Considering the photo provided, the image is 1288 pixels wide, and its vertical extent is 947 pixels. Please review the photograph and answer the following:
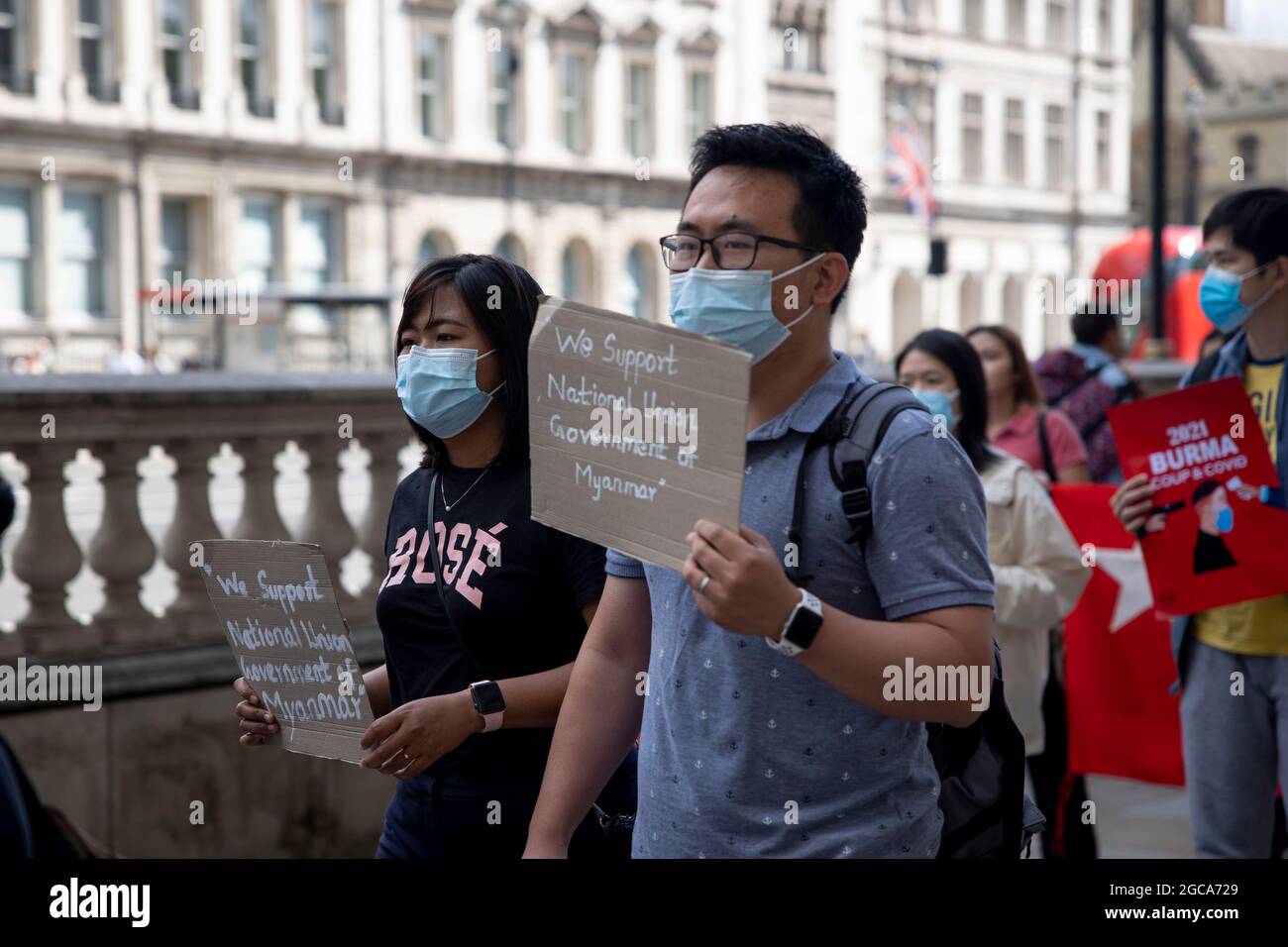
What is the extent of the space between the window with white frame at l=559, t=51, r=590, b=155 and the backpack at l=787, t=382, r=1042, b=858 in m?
43.9

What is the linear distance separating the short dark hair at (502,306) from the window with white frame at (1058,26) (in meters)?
58.5

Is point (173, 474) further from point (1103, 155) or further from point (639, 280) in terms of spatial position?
point (1103, 155)

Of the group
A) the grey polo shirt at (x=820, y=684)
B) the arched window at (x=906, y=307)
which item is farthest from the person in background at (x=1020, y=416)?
the arched window at (x=906, y=307)

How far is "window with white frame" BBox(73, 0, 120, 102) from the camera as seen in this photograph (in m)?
35.6

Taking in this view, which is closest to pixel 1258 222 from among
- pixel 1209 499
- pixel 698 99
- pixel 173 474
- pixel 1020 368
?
pixel 1209 499

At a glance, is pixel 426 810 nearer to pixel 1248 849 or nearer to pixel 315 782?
pixel 1248 849

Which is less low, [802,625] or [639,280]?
[802,625]

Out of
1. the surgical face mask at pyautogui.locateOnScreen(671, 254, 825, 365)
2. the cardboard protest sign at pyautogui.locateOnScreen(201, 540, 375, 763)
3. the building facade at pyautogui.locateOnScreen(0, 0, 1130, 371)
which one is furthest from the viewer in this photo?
the building facade at pyautogui.locateOnScreen(0, 0, 1130, 371)

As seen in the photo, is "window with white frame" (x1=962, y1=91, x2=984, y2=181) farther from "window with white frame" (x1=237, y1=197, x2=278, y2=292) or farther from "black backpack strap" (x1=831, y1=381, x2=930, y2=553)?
"black backpack strap" (x1=831, y1=381, x2=930, y2=553)

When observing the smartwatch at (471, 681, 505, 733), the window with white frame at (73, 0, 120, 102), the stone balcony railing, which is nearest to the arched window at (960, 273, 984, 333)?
the window with white frame at (73, 0, 120, 102)

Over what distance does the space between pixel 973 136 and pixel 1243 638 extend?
53935 millimetres

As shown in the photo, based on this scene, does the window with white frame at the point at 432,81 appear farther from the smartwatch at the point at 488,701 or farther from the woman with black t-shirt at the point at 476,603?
the smartwatch at the point at 488,701

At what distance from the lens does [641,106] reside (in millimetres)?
48719
